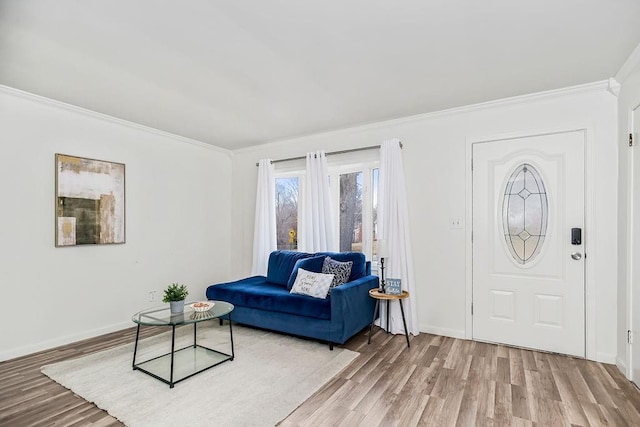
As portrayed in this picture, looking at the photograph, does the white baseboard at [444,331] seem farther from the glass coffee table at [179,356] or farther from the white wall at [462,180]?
the glass coffee table at [179,356]

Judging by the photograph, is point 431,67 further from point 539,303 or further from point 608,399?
point 608,399

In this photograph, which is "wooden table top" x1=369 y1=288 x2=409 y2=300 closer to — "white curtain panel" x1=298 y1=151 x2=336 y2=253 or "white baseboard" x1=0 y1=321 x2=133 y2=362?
"white curtain panel" x1=298 y1=151 x2=336 y2=253

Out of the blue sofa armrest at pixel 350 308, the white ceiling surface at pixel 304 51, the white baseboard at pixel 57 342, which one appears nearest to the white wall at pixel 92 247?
the white baseboard at pixel 57 342

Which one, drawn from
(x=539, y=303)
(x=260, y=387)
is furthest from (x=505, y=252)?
(x=260, y=387)

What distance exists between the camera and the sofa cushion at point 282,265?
424 cm

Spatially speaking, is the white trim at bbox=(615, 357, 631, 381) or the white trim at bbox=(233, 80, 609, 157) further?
the white trim at bbox=(233, 80, 609, 157)

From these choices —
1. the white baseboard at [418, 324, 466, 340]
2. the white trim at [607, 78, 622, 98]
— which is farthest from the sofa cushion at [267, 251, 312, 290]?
the white trim at [607, 78, 622, 98]

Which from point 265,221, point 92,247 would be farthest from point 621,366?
point 92,247

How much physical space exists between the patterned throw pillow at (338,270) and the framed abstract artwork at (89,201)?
95.9 inches

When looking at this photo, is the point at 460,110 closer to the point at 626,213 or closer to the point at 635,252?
the point at 626,213

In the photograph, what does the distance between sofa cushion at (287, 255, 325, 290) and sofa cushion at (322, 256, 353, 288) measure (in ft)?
0.34

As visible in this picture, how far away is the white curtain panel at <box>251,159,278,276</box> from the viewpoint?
4875 millimetres

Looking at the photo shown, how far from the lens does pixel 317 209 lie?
4.45 meters

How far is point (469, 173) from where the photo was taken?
11.6 ft
